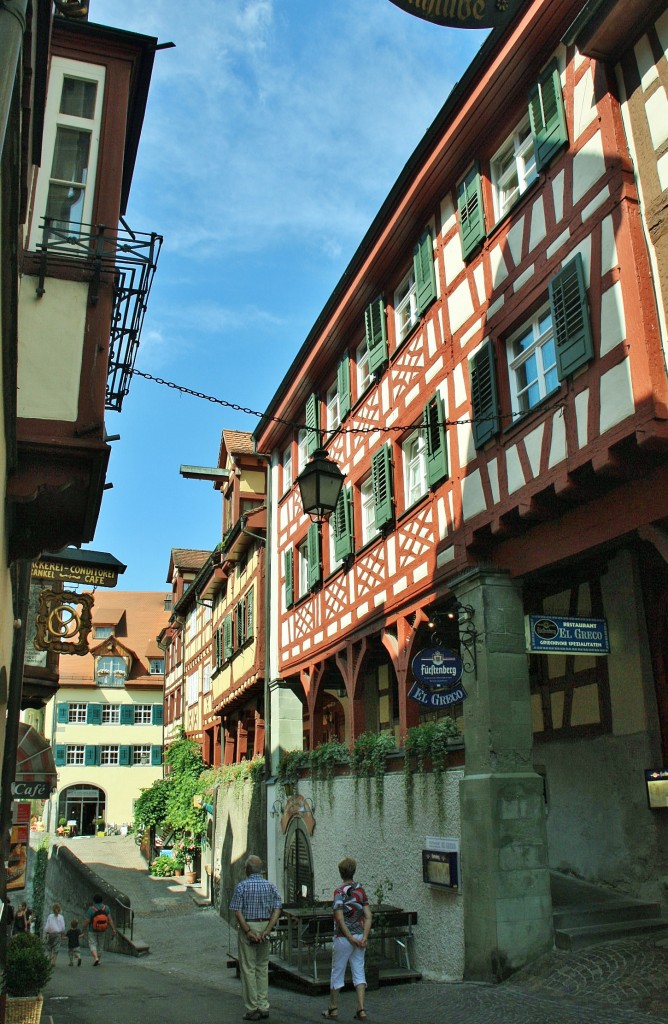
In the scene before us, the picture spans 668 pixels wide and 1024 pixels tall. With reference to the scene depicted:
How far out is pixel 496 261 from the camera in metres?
11.7

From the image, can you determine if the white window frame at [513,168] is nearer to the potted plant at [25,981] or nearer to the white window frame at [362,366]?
the white window frame at [362,366]

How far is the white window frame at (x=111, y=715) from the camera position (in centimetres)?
5053

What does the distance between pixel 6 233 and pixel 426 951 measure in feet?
30.8

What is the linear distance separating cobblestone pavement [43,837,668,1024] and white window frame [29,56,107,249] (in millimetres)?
7670

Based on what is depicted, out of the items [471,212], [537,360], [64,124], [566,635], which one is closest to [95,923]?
[566,635]

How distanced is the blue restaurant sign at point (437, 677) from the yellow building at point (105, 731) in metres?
39.6

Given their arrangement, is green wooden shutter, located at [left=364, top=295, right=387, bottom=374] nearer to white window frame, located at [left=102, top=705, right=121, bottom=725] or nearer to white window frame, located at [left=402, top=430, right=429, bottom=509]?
white window frame, located at [left=402, top=430, right=429, bottom=509]

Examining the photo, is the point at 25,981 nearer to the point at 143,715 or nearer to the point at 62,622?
the point at 62,622

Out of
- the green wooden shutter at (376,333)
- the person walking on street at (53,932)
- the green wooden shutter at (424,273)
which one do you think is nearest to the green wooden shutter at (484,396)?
the green wooden shutter at (424,273)

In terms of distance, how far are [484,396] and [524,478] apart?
60.2 inches

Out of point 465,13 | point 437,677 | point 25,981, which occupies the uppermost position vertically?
point 465,13

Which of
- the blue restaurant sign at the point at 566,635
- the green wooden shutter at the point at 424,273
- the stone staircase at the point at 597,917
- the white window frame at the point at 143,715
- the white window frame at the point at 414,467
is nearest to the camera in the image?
the stone staircase at the point at 597,917

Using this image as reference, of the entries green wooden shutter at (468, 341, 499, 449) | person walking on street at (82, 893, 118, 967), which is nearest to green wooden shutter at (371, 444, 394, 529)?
green wooden shutter at (468, 341, 499, 449)

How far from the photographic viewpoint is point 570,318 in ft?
31.7
